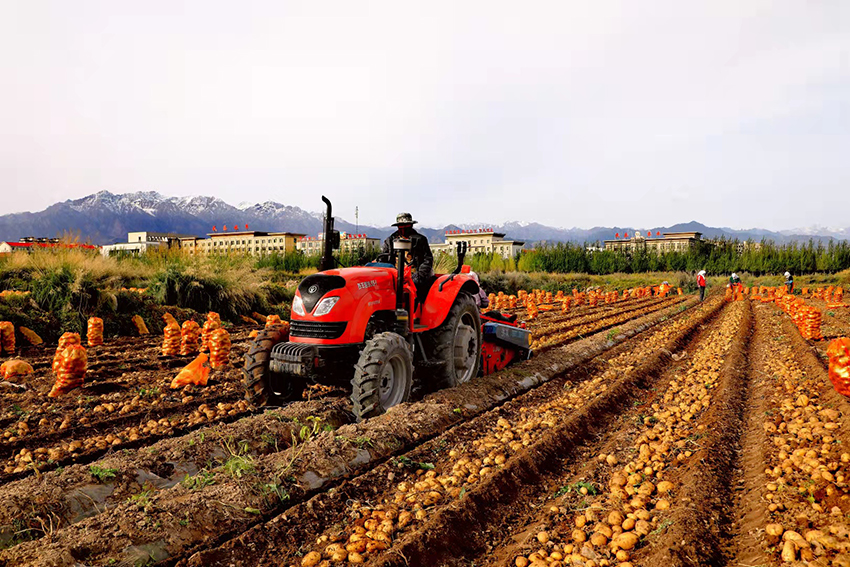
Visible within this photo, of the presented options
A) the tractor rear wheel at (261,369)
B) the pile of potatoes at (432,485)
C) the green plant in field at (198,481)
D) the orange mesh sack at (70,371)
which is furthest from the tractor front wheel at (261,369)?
the orange mesh sack at (70,371)

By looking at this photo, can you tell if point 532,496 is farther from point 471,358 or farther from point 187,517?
point 471,358

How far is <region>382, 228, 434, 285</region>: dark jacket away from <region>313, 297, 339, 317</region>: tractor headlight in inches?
53.0

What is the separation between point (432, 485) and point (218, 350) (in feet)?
19.0

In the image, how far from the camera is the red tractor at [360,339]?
17.5 feet

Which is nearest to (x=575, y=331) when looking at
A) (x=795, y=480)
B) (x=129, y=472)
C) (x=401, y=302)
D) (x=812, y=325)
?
(x=812, y=325)

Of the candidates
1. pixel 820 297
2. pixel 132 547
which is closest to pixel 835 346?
pixel 132 547

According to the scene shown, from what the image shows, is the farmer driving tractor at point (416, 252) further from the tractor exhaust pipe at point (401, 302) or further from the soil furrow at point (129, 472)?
the soil furrow at point (129, 472)

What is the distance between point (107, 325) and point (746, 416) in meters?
11.8

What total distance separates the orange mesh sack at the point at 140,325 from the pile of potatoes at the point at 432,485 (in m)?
9.21

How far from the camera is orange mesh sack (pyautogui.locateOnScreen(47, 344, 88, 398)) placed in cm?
674

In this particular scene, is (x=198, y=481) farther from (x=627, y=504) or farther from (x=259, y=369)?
(x=627, y=504)

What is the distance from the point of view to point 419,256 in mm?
6598

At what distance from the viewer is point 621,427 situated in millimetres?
5809

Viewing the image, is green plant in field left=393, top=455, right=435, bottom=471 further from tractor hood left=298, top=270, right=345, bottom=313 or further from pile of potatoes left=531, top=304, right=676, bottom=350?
pile of potatoes left=531, top=304, right=676, bottom=350
